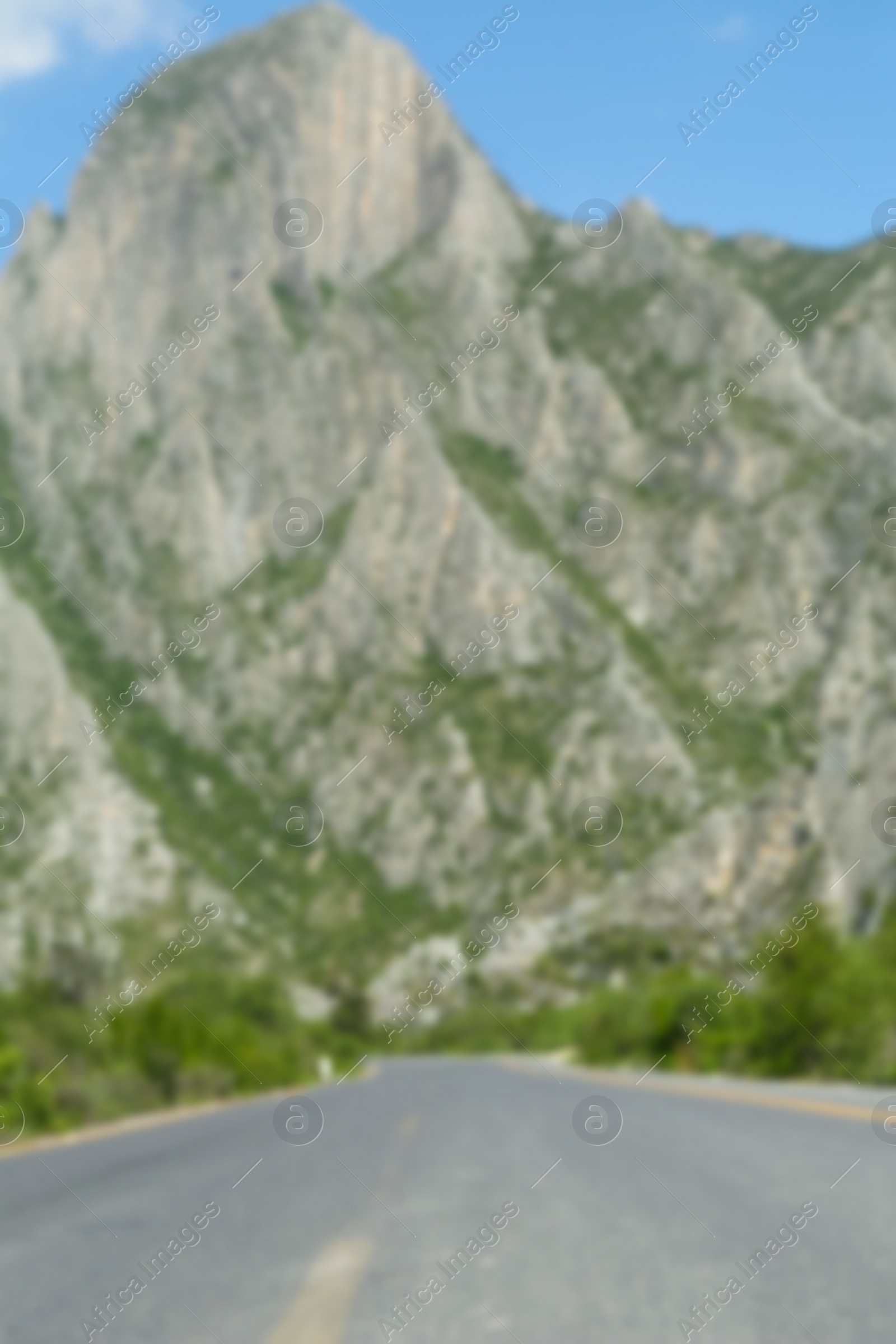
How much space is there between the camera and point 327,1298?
6039 millimetres

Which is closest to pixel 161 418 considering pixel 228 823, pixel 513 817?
pixel 228 823

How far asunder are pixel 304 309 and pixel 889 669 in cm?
5952

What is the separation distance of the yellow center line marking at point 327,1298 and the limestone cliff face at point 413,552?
2770 inches

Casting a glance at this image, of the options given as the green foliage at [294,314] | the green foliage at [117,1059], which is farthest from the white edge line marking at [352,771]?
the green foliage at [117,1059]

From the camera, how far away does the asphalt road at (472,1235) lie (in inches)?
215

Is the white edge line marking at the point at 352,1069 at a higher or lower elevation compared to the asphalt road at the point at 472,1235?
lower

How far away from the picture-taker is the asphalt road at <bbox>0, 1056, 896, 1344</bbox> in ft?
17.9

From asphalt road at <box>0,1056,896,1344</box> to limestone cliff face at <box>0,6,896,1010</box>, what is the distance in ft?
212

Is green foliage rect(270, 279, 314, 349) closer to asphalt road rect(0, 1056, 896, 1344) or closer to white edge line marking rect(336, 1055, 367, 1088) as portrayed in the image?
white edge line marking rect(336, 1055, 367, 1088)

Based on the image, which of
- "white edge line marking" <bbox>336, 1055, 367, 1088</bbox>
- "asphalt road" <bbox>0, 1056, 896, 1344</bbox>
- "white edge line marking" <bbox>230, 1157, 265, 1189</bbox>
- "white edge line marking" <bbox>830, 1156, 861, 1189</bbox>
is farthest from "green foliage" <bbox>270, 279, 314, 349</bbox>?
"white edge line marking" <bbox>830, 1156, 861, 1189</bbox>

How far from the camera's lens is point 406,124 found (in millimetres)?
142875

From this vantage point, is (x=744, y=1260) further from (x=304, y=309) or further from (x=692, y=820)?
(x=304, y=309)

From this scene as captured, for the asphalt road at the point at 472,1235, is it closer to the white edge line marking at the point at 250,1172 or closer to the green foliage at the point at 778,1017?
the white edge line marking at the point at 250,1172

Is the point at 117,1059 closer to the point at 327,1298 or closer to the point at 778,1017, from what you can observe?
the point at 778,1017
